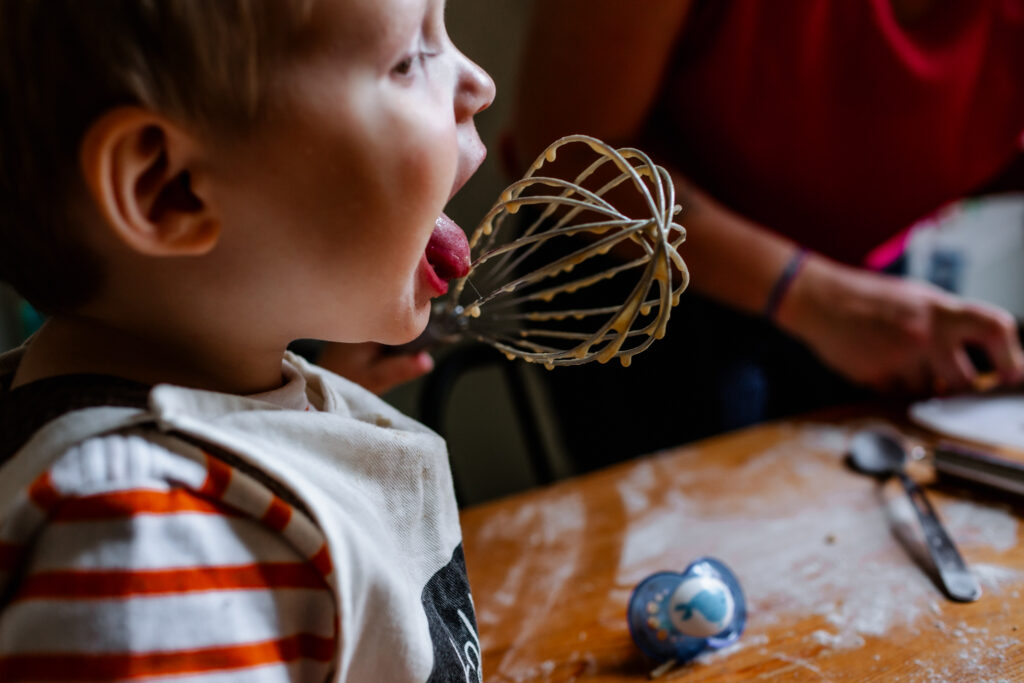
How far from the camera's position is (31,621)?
0.28m

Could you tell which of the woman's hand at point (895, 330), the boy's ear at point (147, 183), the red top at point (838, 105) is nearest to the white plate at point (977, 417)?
the woman's hand at point (895, 330)

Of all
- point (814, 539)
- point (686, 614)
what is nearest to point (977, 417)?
point (814, 539)

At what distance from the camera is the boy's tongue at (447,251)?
41cm

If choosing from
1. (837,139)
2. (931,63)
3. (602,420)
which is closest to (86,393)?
(602,420)

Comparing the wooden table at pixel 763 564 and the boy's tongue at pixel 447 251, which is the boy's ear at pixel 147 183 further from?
the wooden table at pixel 763 564

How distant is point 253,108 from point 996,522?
67cm

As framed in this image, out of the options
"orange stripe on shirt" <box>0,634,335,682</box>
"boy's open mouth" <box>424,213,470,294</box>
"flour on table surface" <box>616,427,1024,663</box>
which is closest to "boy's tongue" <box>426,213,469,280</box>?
"boy's open mouth" <box>424,213,470,294</box>

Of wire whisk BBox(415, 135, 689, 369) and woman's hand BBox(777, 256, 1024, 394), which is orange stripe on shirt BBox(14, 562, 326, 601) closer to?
wire whisk BBox(415, 135, 689, 369)

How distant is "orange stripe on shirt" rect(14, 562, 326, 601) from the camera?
28cm

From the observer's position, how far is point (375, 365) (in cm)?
68

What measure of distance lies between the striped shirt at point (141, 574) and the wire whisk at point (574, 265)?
170 mm

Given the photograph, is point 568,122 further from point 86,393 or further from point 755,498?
point 86,393

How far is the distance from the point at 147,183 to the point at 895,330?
909 mm

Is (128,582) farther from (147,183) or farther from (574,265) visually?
(574,265)
